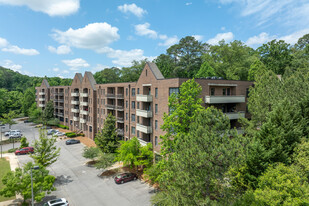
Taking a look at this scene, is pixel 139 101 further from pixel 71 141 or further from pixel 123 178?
pixel 71 141

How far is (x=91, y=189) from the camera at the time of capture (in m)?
27.0

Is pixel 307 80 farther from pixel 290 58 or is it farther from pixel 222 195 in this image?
pixel 290 58

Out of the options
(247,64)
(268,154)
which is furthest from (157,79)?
(247,64)

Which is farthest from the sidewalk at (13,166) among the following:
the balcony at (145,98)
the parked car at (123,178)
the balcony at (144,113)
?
the balcony at (145,98)

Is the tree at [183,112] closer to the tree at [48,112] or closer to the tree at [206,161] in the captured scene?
the tree at [206,161]

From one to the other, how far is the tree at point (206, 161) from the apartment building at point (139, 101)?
37.8 ft

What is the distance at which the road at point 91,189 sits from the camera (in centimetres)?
2391

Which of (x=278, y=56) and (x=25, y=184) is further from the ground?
(x=278, y=56)

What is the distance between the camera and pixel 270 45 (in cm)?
5091

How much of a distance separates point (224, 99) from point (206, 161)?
16.3 metres

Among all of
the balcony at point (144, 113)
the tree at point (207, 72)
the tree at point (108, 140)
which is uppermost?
the tree at point (207, 72)

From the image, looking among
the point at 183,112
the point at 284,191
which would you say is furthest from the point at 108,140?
the point at 284,191

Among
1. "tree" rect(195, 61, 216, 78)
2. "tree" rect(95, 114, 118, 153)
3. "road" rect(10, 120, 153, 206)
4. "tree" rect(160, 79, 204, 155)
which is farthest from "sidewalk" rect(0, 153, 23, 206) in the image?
"tree" rect(195, 61, 216, 78)

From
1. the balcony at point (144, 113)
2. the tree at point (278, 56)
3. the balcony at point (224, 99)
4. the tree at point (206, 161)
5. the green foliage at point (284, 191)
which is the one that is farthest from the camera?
the tree at point (278, 56)
